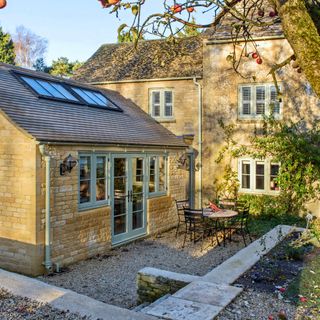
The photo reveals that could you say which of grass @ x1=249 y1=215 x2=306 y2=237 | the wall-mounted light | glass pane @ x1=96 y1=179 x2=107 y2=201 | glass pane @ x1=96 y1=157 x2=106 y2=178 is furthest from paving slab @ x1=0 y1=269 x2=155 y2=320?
grass @ x1=249 y1=215 x2=306 y2=237

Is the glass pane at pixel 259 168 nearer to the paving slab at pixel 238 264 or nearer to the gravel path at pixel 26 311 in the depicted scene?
the paving slab at pixel 238 264

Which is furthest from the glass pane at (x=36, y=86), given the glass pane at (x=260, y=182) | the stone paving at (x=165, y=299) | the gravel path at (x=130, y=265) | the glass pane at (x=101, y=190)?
the glass pane at (x=260, y=182)

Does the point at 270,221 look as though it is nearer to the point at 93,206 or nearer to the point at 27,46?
the point at 93,206

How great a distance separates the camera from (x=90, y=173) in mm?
10102

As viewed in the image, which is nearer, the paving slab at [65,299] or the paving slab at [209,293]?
the paving slab at [65,299]

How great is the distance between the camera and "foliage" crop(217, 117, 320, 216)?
14297 mm

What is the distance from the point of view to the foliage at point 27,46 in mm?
46459

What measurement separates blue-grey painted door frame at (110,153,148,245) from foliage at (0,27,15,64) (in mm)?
32974

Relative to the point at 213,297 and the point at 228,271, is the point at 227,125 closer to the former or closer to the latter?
the point at 228,271

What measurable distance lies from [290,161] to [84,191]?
325 inches

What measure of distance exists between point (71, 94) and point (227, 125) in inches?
275

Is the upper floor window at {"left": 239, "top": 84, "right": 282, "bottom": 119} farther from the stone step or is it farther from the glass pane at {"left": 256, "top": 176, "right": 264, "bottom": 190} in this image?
the stone step

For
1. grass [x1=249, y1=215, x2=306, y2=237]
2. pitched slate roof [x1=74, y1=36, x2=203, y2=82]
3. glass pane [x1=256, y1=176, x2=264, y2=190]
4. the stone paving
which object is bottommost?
grass [x1=249, y1=215, x2=306, y2=237]

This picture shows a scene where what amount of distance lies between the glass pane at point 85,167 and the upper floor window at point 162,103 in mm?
8553
